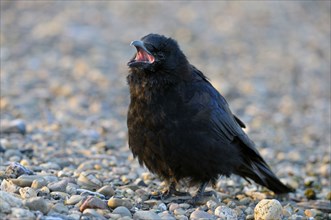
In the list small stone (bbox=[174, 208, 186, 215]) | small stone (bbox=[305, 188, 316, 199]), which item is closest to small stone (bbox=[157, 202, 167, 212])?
small stone (bbox=[174, 208, 186, 215])

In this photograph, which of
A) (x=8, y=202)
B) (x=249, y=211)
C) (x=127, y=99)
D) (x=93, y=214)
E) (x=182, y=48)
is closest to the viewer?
(x=8, y=202)

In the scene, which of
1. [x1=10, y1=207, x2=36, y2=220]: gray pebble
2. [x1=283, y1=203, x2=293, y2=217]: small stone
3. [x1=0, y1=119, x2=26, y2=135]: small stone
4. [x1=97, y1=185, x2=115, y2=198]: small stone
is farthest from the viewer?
[x1=0, y1=119, x2=26, y2=135]: small stone

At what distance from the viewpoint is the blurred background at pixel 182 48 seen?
8691 millimetres

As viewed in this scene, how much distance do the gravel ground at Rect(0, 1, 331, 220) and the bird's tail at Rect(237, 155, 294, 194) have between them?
0.37ft

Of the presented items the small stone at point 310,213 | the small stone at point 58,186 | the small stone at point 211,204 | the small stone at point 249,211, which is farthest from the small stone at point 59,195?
the small stone at point 310,213

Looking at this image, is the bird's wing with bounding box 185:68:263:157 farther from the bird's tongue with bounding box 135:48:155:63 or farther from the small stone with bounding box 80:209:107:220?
the small stone with bounding box 80:209:107:220

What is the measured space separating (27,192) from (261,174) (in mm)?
2643

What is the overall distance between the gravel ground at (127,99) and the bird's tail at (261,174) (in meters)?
0.11

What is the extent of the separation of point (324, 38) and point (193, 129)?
1095cm

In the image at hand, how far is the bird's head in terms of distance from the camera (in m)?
5.58

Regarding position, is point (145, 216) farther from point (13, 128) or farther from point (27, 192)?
point (13, 128)

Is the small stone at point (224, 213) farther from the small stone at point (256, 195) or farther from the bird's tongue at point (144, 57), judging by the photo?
the bird's tongue at point (144, 57)

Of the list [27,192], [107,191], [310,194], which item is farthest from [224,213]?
[310,194]

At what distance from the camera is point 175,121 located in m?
5.39
